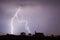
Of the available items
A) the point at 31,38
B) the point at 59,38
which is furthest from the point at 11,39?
the point at 59,38

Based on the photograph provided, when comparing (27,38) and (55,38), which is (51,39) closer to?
(55,38)

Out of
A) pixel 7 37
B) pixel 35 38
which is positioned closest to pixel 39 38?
pixel 35 38

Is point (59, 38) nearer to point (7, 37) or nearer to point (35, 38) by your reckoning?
point (35, 38)

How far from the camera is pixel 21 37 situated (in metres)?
7.04

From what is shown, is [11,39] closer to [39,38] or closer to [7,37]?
[7,37]

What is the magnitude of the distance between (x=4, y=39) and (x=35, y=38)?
1.07 metres

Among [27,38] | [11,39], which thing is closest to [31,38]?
[27,38]

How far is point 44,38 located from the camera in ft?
23.3

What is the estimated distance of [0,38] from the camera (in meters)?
7.05

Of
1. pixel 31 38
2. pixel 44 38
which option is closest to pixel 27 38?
pixel 31 38

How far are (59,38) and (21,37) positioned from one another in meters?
1.32

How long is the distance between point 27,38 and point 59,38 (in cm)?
111

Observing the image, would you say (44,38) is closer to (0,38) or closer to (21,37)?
(21,37)

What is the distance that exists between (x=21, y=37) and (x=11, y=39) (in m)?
0.35
